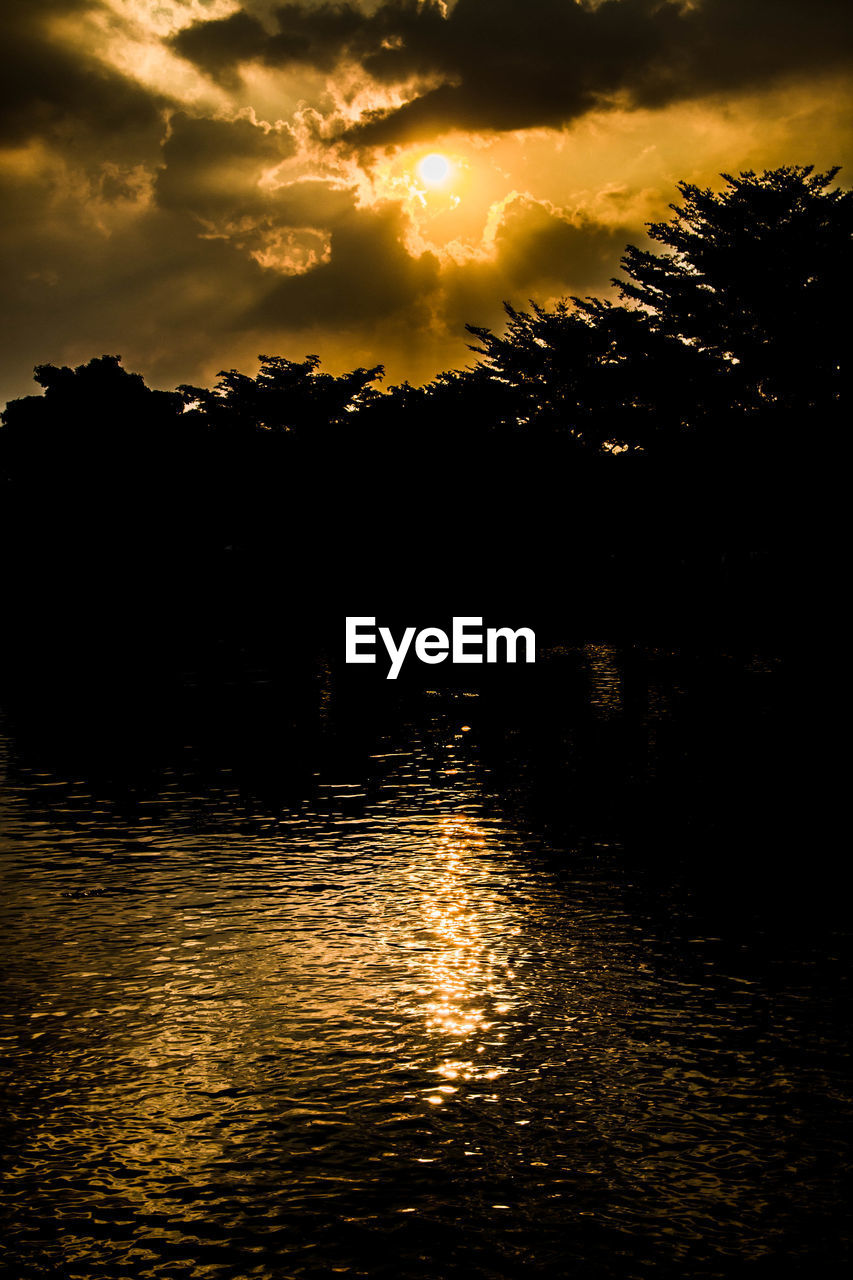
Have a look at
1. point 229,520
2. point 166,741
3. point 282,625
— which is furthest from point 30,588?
point 166,741

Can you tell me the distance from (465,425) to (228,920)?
4812cm

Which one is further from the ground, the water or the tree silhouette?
the tree silhouette

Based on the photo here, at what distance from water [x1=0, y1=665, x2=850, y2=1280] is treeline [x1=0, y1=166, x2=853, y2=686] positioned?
23331 mm

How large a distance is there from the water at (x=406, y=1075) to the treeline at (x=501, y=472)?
23331mm

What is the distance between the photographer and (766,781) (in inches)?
468

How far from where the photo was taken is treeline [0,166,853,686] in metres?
40.9

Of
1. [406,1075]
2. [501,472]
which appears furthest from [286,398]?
[406,1075]

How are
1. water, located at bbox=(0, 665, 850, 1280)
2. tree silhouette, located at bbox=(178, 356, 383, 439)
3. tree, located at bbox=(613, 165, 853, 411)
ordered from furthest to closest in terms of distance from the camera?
1. tree silhouette, located at bbox=(178, 356, 383, 439)
2. tree, located at bbox=(613, 165, 853, 411)
3. water, located at bbox=(0, 665, 850, 1280)

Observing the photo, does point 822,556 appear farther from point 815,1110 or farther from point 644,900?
point 815,1110

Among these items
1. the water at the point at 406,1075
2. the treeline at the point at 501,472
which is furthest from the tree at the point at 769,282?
the water at the point at 406,1075

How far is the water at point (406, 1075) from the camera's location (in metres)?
3.68

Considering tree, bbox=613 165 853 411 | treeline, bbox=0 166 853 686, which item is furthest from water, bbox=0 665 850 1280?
tree, bbox=613 165 853 411

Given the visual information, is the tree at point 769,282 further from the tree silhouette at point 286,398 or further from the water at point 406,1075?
the water at point 406,1075

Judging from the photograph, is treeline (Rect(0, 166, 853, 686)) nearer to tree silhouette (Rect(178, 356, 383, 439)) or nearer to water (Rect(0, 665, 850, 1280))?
tree silhouette (Rect(178, 356, 383, 439))
